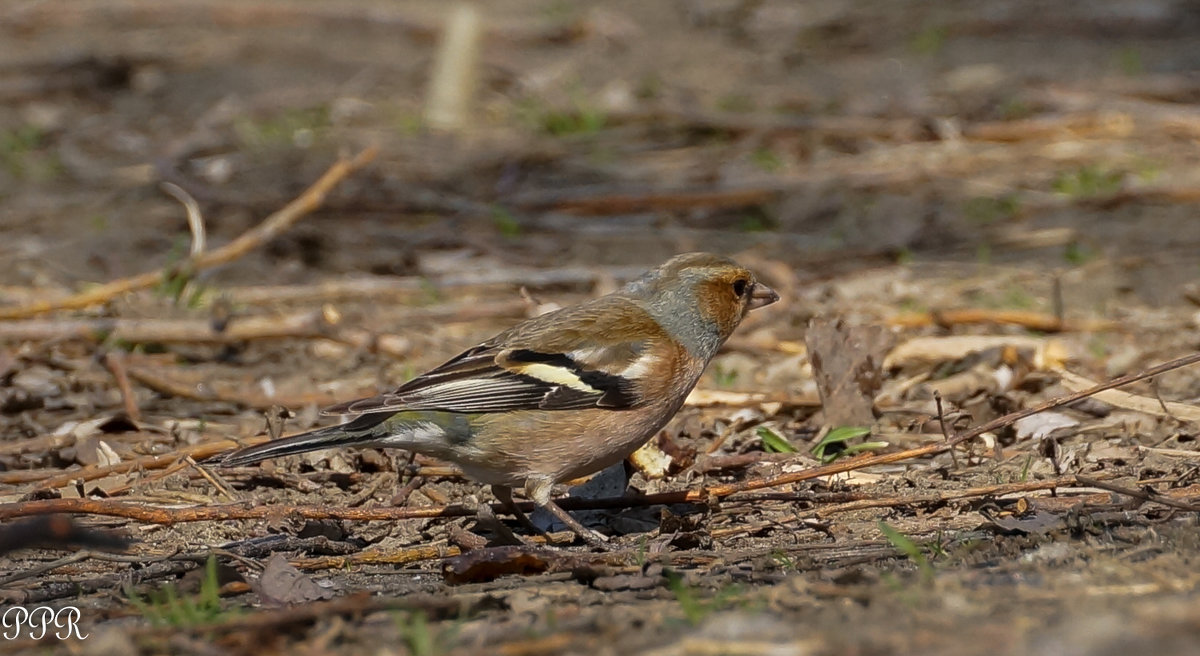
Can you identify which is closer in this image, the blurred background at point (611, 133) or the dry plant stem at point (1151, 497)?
the dry plant stem at point (1151, 497)

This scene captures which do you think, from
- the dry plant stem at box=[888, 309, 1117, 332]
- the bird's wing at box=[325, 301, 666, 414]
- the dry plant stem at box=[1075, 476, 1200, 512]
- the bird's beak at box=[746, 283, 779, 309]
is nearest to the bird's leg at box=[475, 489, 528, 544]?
the bird's wing at box=[325, 301, 666, 414]

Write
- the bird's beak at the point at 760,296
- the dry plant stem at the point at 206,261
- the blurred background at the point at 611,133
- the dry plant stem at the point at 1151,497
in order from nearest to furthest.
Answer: the dry plant stem at the point at 1151,497 < the bird's beak at the point at 760,296 < the dry plant stem at the point at 206,261 < the blurred background at the point at 611,133

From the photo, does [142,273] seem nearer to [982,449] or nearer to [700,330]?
[700,330]

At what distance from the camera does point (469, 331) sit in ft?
23.2

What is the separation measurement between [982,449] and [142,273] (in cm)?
508

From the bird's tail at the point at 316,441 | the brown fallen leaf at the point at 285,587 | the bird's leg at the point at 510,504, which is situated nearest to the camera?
the brown fallen leaf at the point at 285,587

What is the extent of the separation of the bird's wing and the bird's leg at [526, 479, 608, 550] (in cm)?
26

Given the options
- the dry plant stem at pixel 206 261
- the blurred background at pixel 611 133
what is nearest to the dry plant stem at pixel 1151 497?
the blurred background at pixel 611 133

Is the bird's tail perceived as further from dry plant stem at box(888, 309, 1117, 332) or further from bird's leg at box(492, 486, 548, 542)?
dry plant stem at box(888, 309, 1117, 332)

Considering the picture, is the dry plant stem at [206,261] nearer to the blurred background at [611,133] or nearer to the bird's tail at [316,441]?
the blurred background at [611,133]

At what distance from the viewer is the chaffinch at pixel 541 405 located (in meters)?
4.45

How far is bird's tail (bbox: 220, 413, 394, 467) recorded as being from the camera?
4074 mm

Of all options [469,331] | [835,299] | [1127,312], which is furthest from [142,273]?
[1127,312]

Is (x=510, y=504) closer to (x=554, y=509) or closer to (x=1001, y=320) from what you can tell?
(x=554, y=509)
